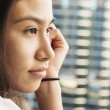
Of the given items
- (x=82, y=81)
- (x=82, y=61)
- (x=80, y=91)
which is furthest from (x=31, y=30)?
(x=80, y=91)

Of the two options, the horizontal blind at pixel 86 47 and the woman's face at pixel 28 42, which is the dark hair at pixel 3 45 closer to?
the woman's face at pixel 28 42

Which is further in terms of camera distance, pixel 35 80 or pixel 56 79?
pixel 56 79

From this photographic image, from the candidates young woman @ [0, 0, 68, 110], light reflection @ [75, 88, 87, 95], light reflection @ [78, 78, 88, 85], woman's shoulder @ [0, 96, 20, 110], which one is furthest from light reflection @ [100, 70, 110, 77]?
woman's shoulder @ [0, 96, 20, 110]

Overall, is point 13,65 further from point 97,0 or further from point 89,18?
point 89,18

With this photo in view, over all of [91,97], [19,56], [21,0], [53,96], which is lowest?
[91,97]

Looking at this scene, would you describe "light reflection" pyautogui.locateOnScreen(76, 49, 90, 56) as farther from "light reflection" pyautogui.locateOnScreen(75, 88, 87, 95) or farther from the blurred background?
"light reflection" pyautogui.locateOnScreen(75, 88, 87, 95)

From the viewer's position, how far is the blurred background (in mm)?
3590

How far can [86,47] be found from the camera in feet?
12.1

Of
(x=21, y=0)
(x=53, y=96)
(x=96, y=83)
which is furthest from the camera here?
(x=96, y=83)

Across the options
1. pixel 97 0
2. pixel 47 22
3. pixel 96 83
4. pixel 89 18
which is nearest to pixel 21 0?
pixel 47 22

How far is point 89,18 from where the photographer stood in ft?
12.4

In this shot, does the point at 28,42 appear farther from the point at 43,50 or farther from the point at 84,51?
the point at 84,51

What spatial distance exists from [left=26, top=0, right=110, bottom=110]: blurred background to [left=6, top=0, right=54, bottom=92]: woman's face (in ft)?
8.16

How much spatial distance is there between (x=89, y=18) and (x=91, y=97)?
129cm
